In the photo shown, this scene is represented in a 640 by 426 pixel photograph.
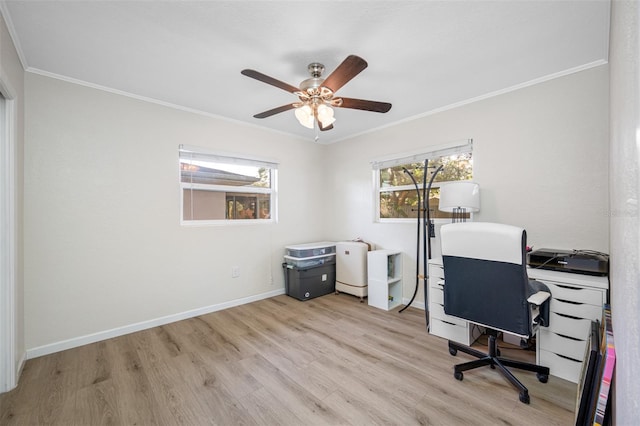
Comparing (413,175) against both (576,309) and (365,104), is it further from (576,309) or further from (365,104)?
(576,309)

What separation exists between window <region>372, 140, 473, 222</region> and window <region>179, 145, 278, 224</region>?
5.20ft

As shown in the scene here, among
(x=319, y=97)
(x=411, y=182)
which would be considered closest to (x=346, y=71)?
(x=319, y=97)

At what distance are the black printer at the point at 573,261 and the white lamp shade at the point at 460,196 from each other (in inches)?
25.1

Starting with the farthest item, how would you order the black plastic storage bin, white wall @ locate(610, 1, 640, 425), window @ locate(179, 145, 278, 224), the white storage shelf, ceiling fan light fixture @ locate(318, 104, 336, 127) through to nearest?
1. the black plastic storage bin
2. the white storage shelf
3. window @ locate(179, 145, 278, 224)
4. ceiling fan light fixture @ locate(318, 104, 336, 127)
5. white wall @ locate(610, 1, 640, 425)

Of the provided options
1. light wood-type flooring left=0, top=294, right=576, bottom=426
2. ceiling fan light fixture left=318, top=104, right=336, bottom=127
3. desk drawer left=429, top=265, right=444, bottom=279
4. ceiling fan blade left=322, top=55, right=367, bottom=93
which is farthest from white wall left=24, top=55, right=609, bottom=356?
ceiling fan blade left=322, top=55, right=367, bottom=93

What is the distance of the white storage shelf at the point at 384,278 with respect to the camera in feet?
10.9

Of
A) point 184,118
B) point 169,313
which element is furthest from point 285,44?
point 169,313

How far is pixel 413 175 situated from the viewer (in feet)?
11.3

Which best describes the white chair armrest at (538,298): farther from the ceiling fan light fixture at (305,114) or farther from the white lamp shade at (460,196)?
the ceiling fan light fixture at (305,114)

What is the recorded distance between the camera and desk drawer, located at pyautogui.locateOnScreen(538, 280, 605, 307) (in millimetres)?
1798

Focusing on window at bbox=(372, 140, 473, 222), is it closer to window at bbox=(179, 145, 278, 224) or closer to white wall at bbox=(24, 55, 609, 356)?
white wall at bbox=(24, 55, 609, 356)

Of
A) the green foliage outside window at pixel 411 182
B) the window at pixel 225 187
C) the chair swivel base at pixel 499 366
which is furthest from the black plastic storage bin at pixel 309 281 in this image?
the chair swivel base at pixel 499 366

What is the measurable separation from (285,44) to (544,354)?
2.97m

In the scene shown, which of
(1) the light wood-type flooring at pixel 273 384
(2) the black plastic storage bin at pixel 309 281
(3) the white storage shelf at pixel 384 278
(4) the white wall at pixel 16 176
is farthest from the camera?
(2) the black plastic storage bin at pixel 309 281
